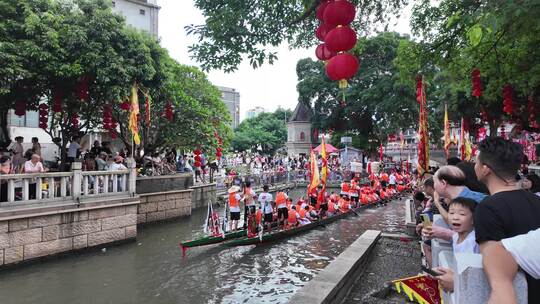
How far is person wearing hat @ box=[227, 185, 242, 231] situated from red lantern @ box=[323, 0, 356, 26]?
9.16 meters

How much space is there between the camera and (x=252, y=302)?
320 inches

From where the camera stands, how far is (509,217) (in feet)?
6.60

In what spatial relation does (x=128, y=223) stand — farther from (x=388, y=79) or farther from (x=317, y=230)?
(x=388, y=79)

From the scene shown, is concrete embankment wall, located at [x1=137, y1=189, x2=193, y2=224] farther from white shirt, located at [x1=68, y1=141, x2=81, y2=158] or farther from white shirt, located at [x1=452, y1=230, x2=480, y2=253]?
white shirt, located at [x1=452, y1=230, x2=480, y2=253]

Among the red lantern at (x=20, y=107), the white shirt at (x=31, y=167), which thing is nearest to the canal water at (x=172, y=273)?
the white shirt at (x=31, y=167)

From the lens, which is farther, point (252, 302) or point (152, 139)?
point (152, 139)

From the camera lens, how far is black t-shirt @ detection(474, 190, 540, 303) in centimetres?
198

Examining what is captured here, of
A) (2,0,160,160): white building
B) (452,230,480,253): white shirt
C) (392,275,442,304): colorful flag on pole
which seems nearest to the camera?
(452,230,480,253): white shirt

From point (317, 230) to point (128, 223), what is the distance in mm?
7169

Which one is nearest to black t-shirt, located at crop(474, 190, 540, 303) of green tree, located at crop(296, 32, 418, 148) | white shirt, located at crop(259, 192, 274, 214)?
white shirt, located at crop(259, 192, 274, 214)

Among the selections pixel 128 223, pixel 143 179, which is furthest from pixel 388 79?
pixel 128 223

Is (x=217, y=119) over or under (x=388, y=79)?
under

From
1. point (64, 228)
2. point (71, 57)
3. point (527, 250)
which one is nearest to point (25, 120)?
point (71, 57)

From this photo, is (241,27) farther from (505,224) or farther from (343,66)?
(505,224)
